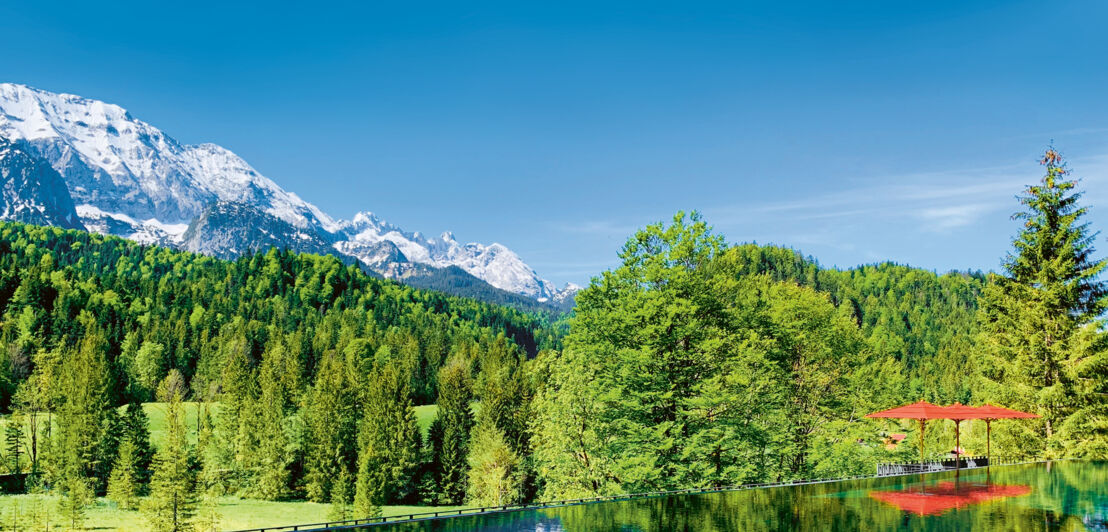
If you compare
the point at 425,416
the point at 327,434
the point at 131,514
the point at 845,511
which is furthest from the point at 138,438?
the point at 845,511

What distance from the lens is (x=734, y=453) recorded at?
101 feet

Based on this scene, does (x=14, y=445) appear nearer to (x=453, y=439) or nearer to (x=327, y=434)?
(x=327, y=434)

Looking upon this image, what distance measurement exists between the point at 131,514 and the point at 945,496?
67.9m

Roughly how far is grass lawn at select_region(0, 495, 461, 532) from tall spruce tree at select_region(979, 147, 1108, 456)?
5156cm

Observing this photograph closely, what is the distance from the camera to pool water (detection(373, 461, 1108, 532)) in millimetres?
15398

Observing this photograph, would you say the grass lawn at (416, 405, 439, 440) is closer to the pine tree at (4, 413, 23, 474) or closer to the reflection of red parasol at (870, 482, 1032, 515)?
the pine tree at (4, 413, 23, 474)

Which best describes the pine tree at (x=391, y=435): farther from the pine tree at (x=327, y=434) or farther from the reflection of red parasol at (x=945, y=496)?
the reflection of red parasol at (x=945, y=496)

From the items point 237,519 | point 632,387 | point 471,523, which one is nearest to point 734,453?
point 632,387

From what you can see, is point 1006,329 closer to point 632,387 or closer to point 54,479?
point 632,387

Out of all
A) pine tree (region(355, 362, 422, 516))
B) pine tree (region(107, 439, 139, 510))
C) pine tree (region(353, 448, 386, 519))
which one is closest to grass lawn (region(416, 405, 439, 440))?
pine tree (region(355, 362, 422, 516))

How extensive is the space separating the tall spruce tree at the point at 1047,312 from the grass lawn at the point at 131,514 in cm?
5156

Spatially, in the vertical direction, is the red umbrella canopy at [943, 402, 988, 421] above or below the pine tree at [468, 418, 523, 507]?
above

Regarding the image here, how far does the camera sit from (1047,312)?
3372 cm

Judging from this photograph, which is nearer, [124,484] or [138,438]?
[124,484]
